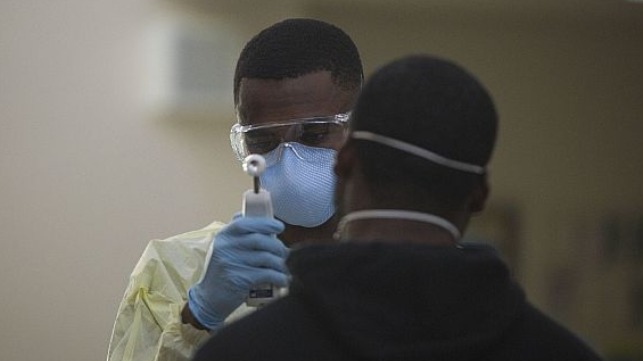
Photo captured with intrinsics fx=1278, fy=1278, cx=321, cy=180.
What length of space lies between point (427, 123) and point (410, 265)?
0.17 metres

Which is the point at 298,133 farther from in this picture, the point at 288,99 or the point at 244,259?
the point at 244,259

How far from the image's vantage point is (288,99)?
240 cm

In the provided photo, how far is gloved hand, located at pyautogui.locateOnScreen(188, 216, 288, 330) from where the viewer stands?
82.4 inches

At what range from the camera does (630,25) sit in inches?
201

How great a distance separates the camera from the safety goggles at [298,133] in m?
2.38

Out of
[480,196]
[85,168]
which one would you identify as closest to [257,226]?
[480,196]

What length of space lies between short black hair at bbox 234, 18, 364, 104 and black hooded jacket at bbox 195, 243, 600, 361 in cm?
93

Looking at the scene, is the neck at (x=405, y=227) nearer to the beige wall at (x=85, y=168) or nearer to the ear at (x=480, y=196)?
the ear at (x=480, y=196)

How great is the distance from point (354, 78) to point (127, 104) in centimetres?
213

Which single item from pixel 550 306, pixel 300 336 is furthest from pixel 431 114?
pixel 550 306

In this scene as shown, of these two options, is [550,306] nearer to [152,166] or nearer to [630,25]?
[630,25]

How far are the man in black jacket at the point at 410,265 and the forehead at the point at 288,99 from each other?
81cm

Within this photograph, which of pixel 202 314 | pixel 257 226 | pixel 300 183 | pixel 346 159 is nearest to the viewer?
pixel 346 159

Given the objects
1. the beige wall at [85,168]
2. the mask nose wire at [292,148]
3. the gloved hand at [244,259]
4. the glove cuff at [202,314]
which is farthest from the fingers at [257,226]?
the beige wall at [85,168]
